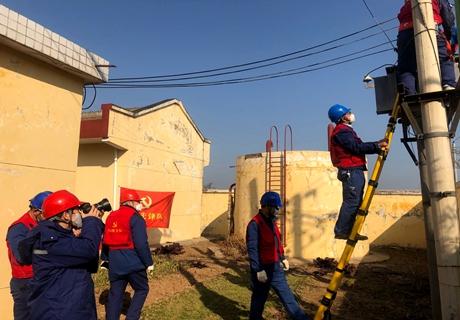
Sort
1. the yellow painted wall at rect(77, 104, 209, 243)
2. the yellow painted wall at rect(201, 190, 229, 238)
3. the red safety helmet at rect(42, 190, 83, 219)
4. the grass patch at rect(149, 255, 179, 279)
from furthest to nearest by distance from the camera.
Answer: the yellow painted wall at rect(201, 190, 229, 238) → the yellow painted wall at rect(77, 104, 209, 243) → the grass patch at rect(149, 255, 179, 279) → the red safety helmet at rect(42, 190, 83, 219)

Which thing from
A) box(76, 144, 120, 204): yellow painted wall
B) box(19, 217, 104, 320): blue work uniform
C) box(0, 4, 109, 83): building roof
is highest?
box(0, 4, 109, 83): building roof

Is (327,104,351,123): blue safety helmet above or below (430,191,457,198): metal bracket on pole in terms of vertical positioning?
above

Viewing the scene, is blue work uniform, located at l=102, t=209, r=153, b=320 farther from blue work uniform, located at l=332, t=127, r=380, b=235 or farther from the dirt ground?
blue work uniform, located at l=332, t=127, r=380, b=235

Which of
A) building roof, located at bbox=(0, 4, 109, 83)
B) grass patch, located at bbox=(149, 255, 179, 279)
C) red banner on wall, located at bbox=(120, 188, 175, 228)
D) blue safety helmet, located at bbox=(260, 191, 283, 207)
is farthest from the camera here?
red banner on wall, located at bbox=(120, 188, 175, 228)

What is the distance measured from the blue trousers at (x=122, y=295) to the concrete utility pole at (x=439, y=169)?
3759 mm

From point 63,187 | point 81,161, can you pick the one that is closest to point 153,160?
point 81,161

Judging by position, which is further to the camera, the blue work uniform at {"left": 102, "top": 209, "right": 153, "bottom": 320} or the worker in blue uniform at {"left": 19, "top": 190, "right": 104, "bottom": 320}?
the blue work uniform at {"left": 102, "top": 209, "right": 153, "bottom": 320}

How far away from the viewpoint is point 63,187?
6996 mm

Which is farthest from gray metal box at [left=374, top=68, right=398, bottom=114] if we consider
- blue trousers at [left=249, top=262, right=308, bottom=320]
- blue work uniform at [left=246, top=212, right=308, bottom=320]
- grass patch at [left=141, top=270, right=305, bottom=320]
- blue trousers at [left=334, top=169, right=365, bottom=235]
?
grass patch at [left=141, top=270, right=305, bottom=320]

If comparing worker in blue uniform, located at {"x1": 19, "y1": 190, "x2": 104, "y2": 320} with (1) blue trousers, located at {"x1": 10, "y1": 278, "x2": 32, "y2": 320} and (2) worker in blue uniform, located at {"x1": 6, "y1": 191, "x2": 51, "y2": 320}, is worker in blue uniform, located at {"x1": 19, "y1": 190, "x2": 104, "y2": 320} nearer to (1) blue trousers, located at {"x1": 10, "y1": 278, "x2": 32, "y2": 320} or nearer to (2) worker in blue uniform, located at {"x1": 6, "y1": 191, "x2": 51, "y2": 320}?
(2) worker in blue uniform, located at {"x1": 6, "y1": 191, "x2": 51, "y2": 320}

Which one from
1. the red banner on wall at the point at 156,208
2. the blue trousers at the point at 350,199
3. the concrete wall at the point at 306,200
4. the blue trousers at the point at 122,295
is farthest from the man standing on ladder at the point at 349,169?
the red banner on wall at the point at 156,208

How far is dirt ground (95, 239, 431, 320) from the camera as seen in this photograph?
7.07m

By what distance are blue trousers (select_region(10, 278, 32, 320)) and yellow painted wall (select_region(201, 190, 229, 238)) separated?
53.2 ft

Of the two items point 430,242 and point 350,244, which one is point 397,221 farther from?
point 350,244
